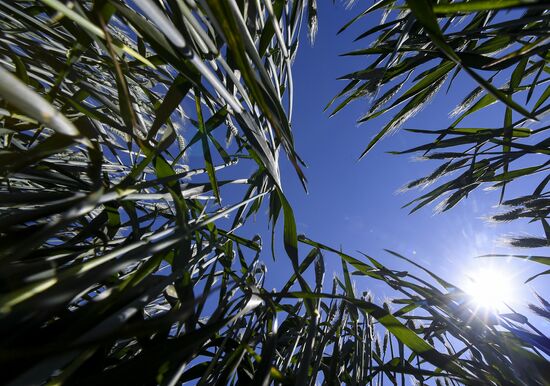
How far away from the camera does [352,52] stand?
40.5 inches

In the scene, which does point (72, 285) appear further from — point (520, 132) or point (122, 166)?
point (520, 132)

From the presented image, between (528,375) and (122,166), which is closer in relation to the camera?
(528,375)

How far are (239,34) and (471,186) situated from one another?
3.69ft

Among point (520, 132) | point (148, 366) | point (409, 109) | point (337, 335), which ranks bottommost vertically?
point (148, 366)

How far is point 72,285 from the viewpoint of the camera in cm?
23

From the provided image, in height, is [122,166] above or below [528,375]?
above

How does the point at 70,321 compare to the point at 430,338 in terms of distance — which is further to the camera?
the point at 430,338

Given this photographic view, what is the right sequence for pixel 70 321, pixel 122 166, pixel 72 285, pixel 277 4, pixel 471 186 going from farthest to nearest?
pixel 471 186 < pixel 122 166 < pixel 277 4 < pixel 70 321 < pixel 72 285

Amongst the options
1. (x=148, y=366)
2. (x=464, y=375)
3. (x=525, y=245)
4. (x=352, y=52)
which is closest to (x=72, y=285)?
(x=148, y=366)

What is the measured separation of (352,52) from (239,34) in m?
0.83

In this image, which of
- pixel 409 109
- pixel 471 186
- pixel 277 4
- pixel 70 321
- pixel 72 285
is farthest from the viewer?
pixel 471 186

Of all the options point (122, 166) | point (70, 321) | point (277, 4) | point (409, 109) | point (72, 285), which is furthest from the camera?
point (409, 109)

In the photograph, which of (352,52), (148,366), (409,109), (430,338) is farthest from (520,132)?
(148,366)

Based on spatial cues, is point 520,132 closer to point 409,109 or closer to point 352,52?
point 409,109
